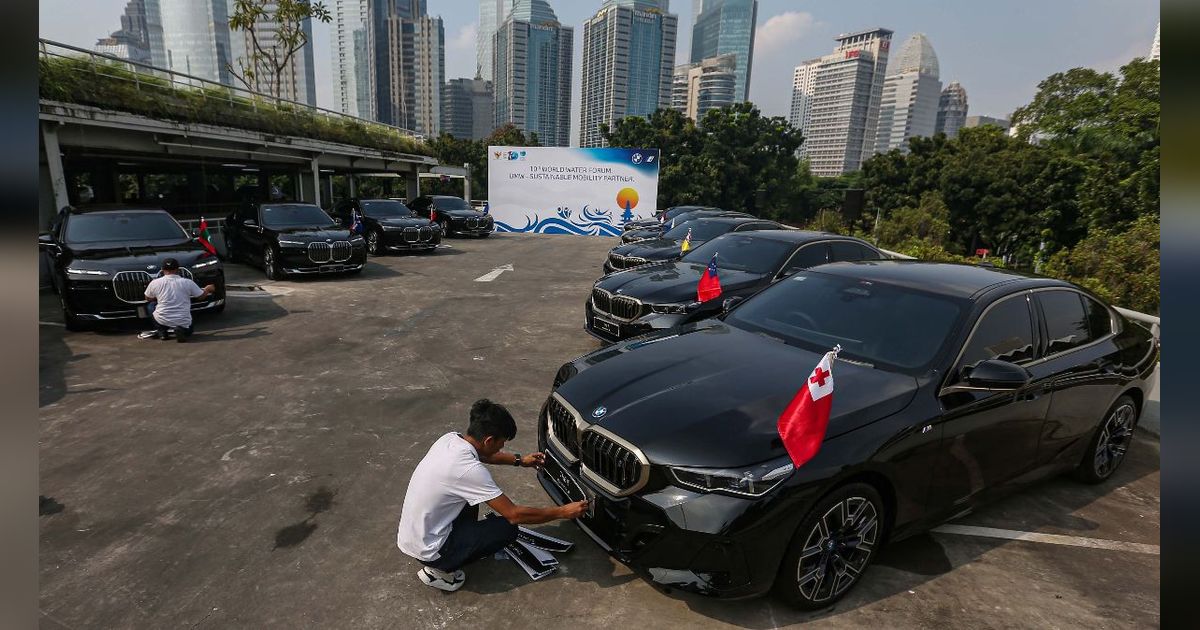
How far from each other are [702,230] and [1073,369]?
8.77m

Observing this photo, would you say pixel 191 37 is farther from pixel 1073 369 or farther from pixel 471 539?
pixel 1073 369

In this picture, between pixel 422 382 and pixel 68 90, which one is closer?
pixel 422 382

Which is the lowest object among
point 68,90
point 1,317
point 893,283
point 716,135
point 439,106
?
point 893,283

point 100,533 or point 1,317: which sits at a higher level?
point 1,317

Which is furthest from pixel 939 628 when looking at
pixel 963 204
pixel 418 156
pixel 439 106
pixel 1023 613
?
pixel 439 106

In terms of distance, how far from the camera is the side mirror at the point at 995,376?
11.5ft

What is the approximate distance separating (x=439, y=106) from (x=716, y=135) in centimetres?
9353

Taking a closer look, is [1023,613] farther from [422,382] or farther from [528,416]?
[422,382]

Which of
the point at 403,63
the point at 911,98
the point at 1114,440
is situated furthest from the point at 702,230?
the point at 911,98

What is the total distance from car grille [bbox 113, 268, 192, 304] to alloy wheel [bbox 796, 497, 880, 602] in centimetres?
878

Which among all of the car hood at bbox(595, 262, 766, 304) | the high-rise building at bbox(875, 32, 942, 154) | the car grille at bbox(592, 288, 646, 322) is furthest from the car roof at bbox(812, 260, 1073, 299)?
the high-rise building at bbox(875, 32, 942, 154)

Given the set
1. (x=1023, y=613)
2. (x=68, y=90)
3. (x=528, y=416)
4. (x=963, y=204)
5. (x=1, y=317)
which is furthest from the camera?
(x=963, y=204)

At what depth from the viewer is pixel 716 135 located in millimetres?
44781

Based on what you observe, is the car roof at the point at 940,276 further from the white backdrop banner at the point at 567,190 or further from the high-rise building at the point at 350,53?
the high-rise building at the point at 350,53
